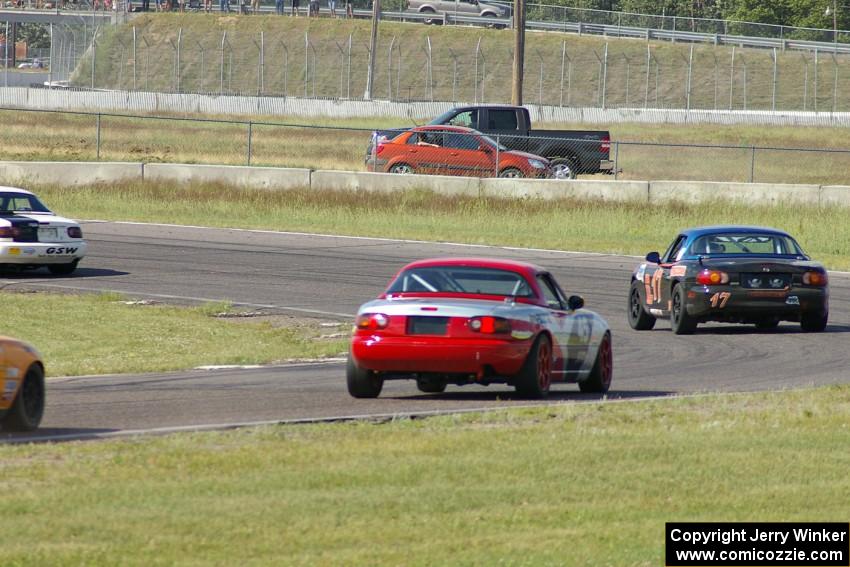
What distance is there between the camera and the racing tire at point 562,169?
37500mm

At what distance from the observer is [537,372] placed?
12062 mm

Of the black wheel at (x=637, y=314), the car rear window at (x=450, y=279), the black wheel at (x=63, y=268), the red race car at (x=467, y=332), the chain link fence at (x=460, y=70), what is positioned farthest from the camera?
the chain link fence at (x=460, y=70)

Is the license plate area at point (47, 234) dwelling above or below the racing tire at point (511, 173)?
below

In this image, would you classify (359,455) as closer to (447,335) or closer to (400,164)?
(447,335)

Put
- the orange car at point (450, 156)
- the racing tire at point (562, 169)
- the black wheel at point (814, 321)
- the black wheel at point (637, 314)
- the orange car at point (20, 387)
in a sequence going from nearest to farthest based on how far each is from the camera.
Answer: the orange car at point (20, 387) → the black wheel at point (814, 321) → the black wheel at point (637, 314) → the orange car at point (450, 156) → the racing tire at point (562, 169)

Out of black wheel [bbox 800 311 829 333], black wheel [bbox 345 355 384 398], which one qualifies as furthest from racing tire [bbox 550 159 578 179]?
black wheel [bbox 345 355 384 398]

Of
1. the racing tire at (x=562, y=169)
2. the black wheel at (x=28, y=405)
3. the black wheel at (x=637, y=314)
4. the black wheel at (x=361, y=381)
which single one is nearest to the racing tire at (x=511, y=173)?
the racing tire at (x=562, y=169)

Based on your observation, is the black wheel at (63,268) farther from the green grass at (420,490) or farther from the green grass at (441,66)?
the green grass at (441,66)

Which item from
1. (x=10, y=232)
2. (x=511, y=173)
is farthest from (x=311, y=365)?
(x=511, y=173)

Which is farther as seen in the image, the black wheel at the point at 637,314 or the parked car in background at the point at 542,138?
the parked car in background at the point at 542,138

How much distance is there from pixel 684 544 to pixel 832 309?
598 inches

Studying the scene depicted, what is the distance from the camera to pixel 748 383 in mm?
13945

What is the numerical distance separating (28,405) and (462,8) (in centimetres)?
9146

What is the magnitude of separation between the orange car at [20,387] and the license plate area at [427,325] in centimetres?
298
